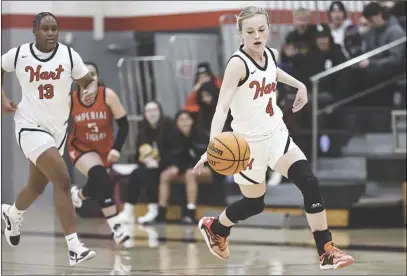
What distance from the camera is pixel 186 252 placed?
11.2 metres

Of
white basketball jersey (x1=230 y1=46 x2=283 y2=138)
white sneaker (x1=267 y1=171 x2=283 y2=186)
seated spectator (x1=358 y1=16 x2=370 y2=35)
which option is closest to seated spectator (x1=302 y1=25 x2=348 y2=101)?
seated spectator (x1=358 y1=16 x2=370 y2=35)

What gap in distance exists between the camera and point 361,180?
1416cm

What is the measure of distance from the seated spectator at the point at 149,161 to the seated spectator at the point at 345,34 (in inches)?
102

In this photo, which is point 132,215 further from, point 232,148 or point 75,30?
point 232,148

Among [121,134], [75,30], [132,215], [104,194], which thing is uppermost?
[75,30]

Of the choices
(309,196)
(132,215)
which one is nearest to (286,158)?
(309,196)

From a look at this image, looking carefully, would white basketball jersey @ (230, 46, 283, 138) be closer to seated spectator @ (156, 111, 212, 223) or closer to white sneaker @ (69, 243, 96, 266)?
white sneaker @ (69, 243, 96, 266)

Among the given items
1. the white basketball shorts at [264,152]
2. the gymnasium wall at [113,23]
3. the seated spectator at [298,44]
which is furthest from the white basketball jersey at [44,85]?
the seated spectator at [298,44]

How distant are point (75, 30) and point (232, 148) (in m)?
12.1

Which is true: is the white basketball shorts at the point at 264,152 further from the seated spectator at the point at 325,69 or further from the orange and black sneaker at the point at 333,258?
the seated spectator at the point at 325,69

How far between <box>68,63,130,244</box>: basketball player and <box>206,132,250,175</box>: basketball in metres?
3.05

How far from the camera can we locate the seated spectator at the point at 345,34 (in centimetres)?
1425

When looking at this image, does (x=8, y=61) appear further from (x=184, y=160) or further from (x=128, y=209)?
(x=128, y=209)

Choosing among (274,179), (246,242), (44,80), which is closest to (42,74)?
(44,80)
